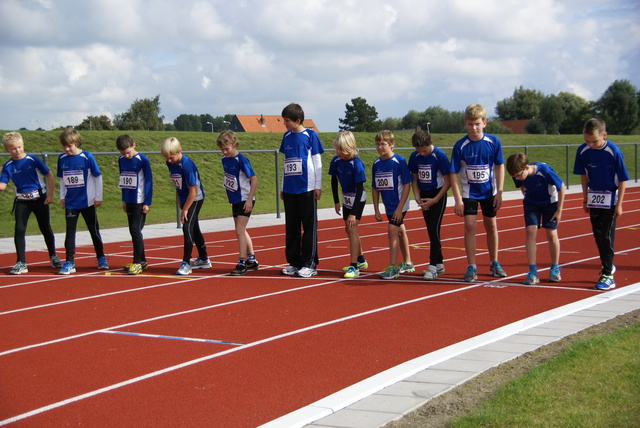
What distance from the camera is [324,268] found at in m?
10.1

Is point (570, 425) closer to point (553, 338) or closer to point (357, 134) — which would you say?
point (553, 338)

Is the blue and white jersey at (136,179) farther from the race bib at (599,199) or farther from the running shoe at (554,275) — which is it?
the race bib at (599,199)

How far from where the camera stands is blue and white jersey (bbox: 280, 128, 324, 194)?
30.0 ft

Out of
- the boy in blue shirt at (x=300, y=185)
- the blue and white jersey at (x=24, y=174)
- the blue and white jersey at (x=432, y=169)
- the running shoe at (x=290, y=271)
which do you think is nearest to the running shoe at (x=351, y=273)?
the boy in blue shirt at (x=300, y=185)

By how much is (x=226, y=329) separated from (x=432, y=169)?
354 centimetres

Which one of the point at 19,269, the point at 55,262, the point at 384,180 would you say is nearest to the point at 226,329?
the point at 384,180

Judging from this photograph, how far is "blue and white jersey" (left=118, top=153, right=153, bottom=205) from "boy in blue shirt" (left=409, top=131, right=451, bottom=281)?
3.35 meters

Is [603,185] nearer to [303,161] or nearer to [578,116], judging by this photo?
[303,161]

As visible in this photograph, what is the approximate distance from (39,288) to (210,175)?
21.3 meters

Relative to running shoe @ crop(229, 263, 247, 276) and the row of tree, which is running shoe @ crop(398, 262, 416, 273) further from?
the row of tree

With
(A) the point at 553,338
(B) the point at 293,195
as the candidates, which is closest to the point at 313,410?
(A) the point at 553,338

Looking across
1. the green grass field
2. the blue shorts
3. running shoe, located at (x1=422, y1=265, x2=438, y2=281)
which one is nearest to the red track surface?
running shoe, located at (x1=422, y1=265, x2=438, y2=281)

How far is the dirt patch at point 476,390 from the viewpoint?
4.05m

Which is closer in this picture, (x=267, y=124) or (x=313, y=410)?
(x=313, y=410)
